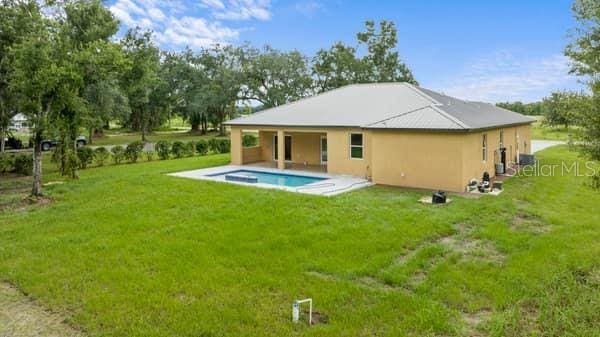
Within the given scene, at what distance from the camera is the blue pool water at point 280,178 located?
56.5 ft

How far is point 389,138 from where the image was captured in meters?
15.9

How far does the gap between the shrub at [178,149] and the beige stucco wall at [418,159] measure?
14007 millimetres

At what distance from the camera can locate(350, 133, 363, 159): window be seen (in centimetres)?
1806

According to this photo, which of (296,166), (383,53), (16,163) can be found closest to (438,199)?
(296,166)

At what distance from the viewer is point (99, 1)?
61.0 feet

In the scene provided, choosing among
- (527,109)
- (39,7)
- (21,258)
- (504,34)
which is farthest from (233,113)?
(21,258)

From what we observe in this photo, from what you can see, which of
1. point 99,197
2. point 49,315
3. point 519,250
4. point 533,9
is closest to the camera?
point 49,315

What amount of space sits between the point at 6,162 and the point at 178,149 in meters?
8.93

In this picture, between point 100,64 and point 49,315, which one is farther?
point 100,64

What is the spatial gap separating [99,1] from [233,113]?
114ft

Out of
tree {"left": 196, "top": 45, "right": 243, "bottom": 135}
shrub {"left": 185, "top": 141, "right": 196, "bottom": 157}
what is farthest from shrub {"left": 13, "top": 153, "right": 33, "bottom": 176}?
tree {"left": 196, "top": 45, "right": 243, "bottom": 135}

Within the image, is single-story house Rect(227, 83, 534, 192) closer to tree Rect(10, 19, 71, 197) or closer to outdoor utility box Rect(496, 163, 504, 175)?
outdoor utility box Rect(496, 163, 504, 175)

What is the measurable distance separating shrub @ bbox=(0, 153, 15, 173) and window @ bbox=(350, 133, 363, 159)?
15.0 m

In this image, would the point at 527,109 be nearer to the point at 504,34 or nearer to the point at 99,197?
the point at 504,34
